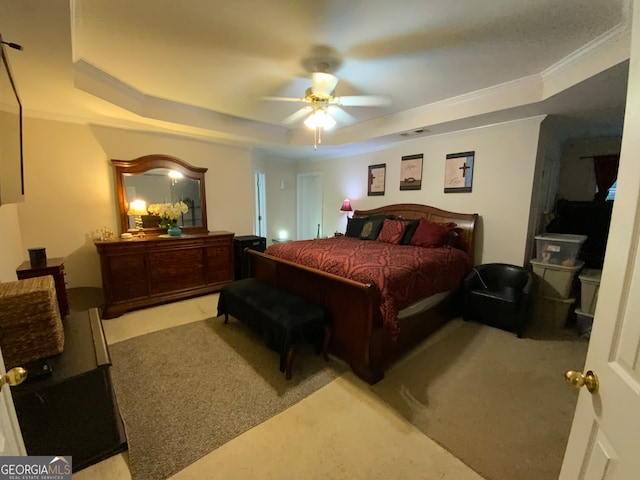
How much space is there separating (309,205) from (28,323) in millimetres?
5296

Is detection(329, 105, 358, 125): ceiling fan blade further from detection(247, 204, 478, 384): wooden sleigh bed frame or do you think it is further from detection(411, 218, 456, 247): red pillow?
detection(247, 204, 478, 384): wooden sleigh bed frame

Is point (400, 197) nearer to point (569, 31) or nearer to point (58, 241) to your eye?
point (569, 31)

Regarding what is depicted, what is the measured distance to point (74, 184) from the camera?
11.1 feet

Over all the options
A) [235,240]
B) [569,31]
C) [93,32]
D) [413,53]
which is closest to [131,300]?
[235,240]

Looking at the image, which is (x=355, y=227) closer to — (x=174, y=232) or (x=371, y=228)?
(x=371, y=228)

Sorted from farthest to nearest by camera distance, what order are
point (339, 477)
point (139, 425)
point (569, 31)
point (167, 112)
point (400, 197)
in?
point (400, 197), point (167, 112), point (569, 31), point (139, 425), point (339, 477)

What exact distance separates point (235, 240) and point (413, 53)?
3445mm

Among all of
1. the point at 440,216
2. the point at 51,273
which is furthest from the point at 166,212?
the point at 440,216

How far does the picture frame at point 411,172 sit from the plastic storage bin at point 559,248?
5.72 feet

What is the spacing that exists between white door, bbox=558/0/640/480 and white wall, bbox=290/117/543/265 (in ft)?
10.1

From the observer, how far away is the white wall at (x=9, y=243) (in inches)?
89.4

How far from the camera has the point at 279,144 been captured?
15.0 ft

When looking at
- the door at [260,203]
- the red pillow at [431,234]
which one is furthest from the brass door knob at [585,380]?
the door at [260,203]

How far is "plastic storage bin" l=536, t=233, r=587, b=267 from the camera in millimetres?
2977
